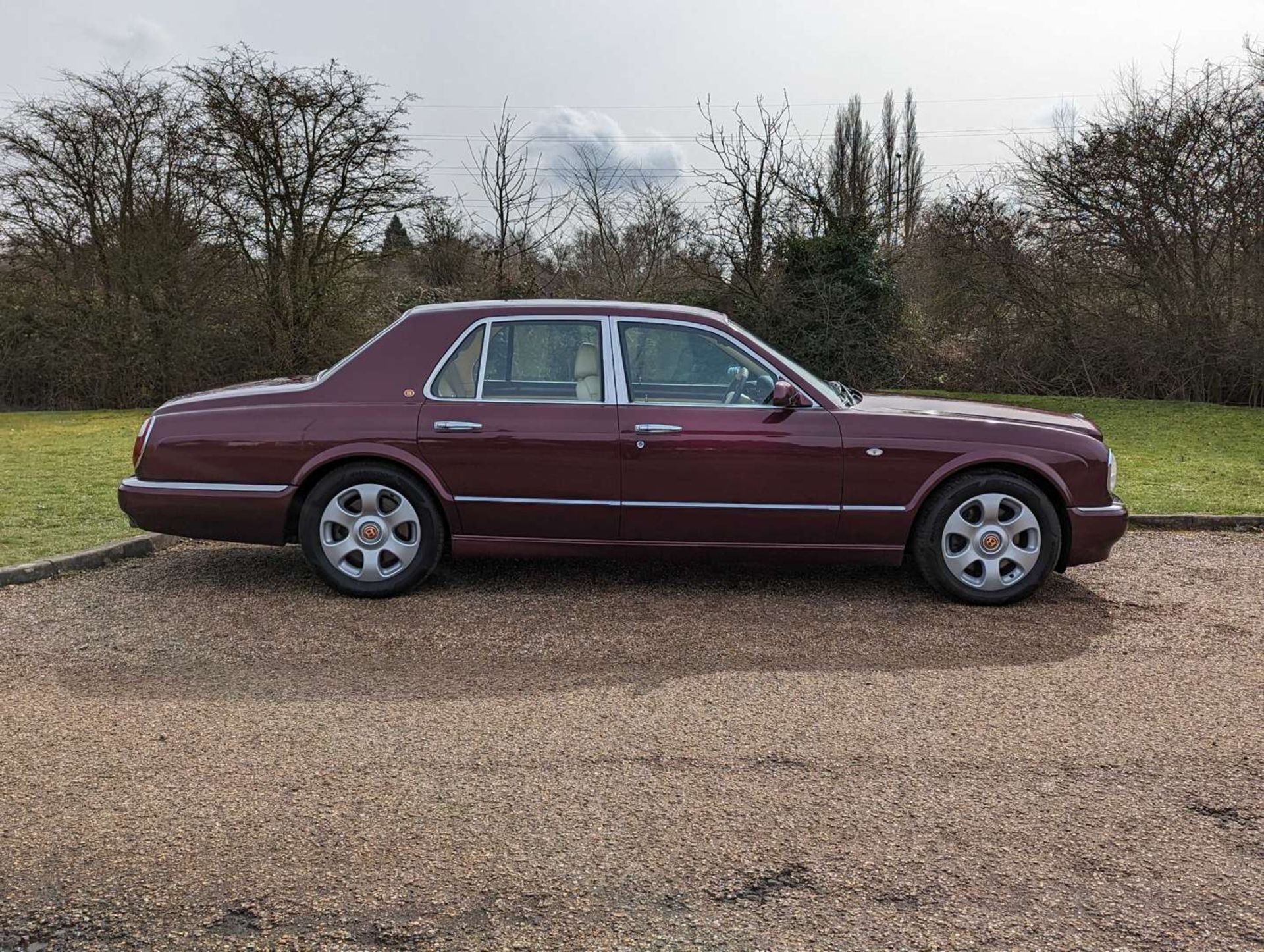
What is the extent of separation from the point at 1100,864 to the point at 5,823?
3.13 meters

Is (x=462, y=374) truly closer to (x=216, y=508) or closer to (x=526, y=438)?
(x=526, y=438)

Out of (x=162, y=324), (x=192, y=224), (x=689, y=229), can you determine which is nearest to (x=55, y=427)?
(x=162, y=324)

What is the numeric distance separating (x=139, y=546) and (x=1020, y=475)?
5485mm

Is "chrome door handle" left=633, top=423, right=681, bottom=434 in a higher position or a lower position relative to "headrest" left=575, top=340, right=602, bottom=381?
lower

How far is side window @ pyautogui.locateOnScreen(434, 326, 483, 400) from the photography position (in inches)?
224

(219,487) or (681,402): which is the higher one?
(681,402)

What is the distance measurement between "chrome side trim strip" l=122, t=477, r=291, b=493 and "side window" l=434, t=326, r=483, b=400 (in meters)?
1.00

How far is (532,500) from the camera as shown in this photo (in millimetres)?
5621

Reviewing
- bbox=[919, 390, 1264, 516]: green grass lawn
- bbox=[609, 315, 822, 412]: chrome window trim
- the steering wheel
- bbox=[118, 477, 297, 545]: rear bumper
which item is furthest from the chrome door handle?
bbox=[919, 390, 1264, 516]: green grass lawn

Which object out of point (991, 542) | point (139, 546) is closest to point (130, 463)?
point (139, 546)

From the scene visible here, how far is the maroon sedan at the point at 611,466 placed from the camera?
5.54m

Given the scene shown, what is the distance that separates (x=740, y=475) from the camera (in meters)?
5.53

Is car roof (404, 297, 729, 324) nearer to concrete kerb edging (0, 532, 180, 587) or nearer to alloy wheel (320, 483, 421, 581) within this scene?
alloy wheel (320, 483, 421, 581)

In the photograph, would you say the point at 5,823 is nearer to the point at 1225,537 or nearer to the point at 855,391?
the point at 855,391
